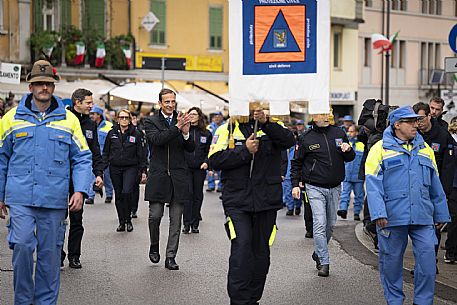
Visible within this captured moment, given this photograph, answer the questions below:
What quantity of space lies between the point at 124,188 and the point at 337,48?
114 feet

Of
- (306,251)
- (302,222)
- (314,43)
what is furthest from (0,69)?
(314,43)

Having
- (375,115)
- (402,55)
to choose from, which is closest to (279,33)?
(375,115)

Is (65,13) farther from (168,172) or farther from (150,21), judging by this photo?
(168,172)

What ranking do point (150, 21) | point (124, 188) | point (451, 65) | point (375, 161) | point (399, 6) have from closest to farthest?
point (375, 161)
point (451, 65)
point (124, 188)
point (150, 21)
point (399, 6)

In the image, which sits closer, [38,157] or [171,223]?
[38,157]

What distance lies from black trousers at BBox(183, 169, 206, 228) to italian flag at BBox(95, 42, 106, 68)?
22383 mm

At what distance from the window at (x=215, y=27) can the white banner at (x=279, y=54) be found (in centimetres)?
3369

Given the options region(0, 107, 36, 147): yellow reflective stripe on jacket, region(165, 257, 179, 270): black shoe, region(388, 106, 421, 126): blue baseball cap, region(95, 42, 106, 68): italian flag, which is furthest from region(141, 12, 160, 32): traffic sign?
region(0, 107, 36, 147): yellow reflective stripe on jacket

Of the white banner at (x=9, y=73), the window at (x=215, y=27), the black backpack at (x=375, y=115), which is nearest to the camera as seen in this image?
the black backpack at (x=375, y=115)

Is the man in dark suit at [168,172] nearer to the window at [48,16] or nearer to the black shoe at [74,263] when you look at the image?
the black shoe at [74,263]

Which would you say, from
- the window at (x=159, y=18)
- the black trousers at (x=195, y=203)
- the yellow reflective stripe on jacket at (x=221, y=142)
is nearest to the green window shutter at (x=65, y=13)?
the window at (x=159, y=18)

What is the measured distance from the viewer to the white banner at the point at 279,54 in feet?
24.5

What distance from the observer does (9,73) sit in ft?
66.7

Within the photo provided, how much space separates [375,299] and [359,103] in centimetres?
3977
